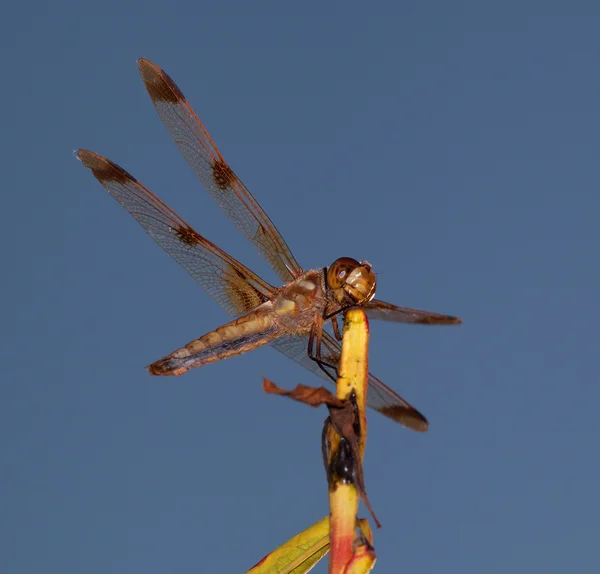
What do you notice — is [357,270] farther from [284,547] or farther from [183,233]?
[183,233]

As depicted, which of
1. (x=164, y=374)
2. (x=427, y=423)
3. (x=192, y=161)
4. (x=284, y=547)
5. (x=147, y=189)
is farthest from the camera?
(x=192, y=161)

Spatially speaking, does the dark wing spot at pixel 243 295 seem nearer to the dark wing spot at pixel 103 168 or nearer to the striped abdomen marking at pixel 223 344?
the striped abdomen marking at pixel 223 344

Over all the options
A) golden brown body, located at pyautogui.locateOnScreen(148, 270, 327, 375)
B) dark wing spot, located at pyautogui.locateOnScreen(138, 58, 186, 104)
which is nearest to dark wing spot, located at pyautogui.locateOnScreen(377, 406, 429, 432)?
golden brown body, located at pyautogui.locateOnScreen(148, 270, 327, 375)

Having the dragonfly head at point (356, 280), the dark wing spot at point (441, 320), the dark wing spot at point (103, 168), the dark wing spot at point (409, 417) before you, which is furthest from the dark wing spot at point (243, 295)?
the dark wing spot at point (441, 320)

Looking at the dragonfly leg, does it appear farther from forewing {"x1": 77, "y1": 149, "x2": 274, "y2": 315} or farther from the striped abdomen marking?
forewing {"x1": 77, "y1": 149, "x2": 274, "y2": 315}

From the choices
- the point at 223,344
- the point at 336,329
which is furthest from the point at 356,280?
the point at 223,344

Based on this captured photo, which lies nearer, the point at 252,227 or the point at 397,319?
the point at 397,319

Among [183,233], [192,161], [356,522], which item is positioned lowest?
[356,522]

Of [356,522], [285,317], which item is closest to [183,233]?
[285,317]
